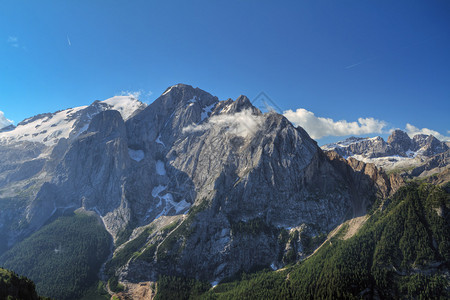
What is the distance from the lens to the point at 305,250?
174 metres

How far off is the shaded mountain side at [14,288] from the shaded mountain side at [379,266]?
306 feet

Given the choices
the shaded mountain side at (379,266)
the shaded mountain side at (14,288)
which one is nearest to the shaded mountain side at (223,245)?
the shaded mountain side at (379,266)

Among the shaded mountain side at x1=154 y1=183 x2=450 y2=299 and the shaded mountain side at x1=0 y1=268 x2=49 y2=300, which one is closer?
the shaded mountain side at x1=0 y1=268 x2=49 y2=300

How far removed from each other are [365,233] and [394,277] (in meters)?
29.4

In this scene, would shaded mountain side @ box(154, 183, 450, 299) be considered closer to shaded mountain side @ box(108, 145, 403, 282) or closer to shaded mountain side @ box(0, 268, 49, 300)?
shaded mountain side @ box(108, 145, 403, 282)

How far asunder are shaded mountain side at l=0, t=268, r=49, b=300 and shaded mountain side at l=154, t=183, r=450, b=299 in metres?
93.2

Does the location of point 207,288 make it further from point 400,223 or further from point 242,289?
point 400,223

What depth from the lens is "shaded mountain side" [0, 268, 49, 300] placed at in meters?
67.2

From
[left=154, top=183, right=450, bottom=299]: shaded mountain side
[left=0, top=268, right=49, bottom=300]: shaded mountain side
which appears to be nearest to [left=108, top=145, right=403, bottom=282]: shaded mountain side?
[left=154, top=183, right=450, bottom=299]: shaded mountain side

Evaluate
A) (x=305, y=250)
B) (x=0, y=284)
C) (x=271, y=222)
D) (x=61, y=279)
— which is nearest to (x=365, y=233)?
(x=305, y=250)

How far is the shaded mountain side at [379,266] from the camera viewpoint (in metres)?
133

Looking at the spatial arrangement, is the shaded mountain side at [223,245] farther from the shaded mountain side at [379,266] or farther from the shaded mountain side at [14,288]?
the shaded mountain side at [14,288]

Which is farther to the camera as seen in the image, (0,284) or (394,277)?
(394,277)

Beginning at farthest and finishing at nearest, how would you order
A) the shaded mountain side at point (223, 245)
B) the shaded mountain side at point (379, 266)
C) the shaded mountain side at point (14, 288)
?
the shaded mountain side at point (223, 245)
the shaded mountain side at point (379, 266)
the shaded mountain side at point (14, 288)
